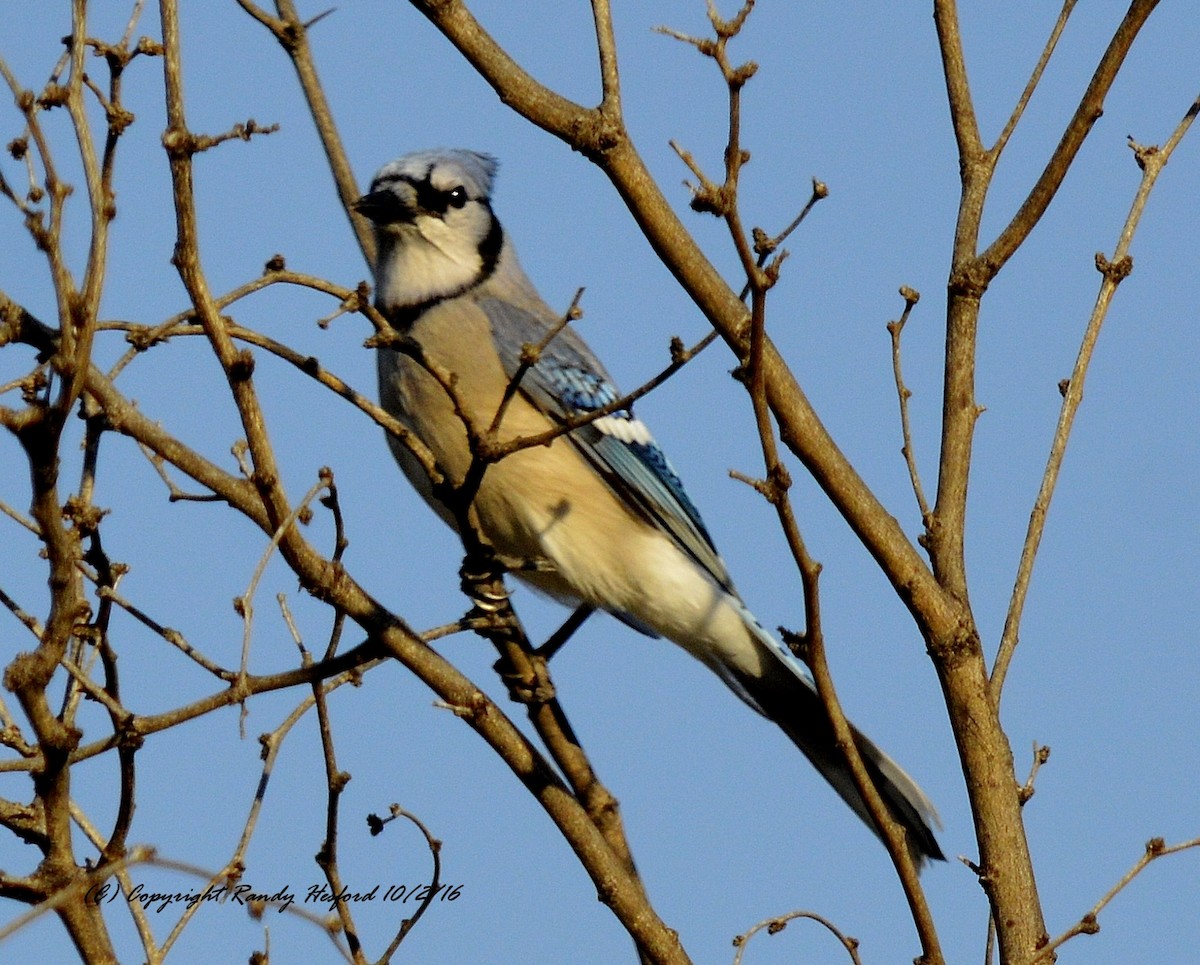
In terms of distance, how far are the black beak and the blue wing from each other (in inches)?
12.2

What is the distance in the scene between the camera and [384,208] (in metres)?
4.25

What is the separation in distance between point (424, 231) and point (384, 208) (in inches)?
5.7

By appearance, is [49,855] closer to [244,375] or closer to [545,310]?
[244,375]

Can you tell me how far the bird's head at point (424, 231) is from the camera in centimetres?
430

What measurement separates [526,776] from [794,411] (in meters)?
0.75

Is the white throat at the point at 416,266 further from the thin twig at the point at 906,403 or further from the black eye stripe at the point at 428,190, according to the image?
the thin twig at the point at 906,403

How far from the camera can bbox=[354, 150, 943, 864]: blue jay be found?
13.1ft

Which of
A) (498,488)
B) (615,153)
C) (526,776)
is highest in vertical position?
(498,488)

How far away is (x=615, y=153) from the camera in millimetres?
2764

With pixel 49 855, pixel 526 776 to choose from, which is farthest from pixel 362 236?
pixel 49 855

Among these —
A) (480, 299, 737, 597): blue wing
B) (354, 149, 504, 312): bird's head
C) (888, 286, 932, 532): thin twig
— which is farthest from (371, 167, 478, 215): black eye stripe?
(888, 286, 932, 532): thin twig

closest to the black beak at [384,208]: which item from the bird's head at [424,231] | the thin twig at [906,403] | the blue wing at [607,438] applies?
the bird's head at [424,231]

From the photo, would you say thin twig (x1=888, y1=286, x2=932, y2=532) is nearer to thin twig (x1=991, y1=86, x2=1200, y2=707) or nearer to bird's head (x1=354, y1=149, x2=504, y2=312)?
thin twig (x1=991, y1=86, x2=1200, y2=707)

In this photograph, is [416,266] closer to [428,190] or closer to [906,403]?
[428,190]
